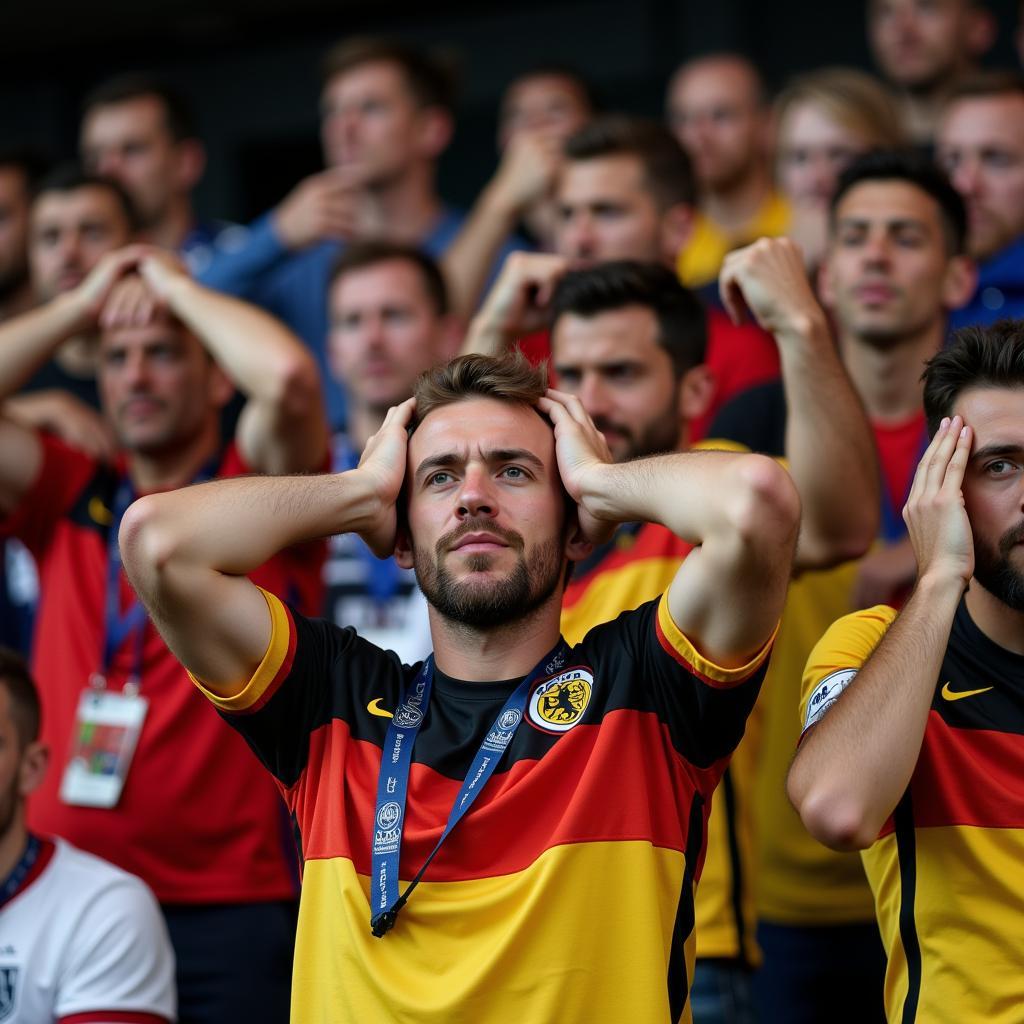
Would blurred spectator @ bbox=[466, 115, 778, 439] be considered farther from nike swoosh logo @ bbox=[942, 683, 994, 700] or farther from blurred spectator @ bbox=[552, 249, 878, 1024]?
nike swoosh logo @ bbox=[942, 683, 994, 700]

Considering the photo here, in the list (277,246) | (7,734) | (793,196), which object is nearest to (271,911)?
(7,734)

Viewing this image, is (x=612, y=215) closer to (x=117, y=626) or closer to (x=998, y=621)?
(x=117, y=626)

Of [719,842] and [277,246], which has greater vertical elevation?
[277,246]

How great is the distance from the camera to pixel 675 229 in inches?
189

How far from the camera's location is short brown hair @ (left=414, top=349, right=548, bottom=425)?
9.85ft

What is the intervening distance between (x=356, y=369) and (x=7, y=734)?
5.29 feet

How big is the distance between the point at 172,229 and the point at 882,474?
3208 millimetres

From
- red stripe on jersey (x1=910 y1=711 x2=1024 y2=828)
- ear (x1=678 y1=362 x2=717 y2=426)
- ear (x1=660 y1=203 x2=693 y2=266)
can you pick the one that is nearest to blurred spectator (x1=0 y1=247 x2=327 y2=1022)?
ear (x1=678 y1=362 x2=717 y2=426)

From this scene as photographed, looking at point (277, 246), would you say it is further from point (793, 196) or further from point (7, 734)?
point (7, 734)

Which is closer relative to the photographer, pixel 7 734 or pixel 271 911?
pixel 7 734

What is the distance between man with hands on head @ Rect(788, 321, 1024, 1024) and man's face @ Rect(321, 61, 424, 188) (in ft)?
10.7

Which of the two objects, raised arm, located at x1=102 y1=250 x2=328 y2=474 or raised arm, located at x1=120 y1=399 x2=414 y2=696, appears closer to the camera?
raised arm, located at x1=120 y1=399 x2=414 y2=696

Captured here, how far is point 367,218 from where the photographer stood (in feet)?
19.1

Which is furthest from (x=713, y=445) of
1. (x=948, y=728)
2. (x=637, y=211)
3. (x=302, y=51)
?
(x=302, y=51)
